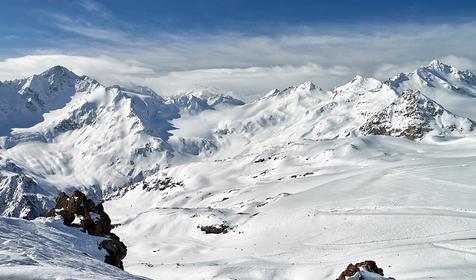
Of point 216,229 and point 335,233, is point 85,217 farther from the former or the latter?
point 216,229

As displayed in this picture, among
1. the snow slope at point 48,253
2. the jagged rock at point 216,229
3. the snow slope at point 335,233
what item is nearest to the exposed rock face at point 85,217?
the snow slope at point 48,253

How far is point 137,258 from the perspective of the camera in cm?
8119

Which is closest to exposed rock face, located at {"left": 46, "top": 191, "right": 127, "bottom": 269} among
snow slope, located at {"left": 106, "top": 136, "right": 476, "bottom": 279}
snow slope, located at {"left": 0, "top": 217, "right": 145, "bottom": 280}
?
snow slope, located at {"left": 0, "top": 217, "right": 145, "bottom": 280}

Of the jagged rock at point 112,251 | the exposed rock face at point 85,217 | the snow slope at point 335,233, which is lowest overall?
the snow slope at point 335,233

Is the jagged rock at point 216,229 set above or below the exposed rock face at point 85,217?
below

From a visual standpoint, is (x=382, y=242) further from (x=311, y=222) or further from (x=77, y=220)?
(x=77, y=220)

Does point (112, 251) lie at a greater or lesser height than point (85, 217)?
lesser

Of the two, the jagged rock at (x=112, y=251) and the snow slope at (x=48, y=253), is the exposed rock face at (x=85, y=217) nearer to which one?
the jagged rock at (x=112, y=251)

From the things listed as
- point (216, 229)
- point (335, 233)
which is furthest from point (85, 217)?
point (216, 229)

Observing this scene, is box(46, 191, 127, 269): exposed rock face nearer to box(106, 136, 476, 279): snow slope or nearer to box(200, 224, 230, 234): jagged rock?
box(106, 136, 476, 279): snow slope

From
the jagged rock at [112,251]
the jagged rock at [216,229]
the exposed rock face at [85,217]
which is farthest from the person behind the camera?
the jagged rock at [216,229]

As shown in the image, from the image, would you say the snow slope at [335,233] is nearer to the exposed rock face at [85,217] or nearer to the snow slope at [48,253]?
the exposed rock face at [85,217]

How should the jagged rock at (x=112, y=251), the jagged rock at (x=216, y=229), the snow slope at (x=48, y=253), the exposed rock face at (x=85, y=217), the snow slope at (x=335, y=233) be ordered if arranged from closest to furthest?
the snow slope at (x=48, y=253) → the jagged rock at (x=112, y=251) → the exposed rock face at (x=85, y=217) → the snow slope at (x=335, y=233) → the jagged rock at (x=216, y=229)

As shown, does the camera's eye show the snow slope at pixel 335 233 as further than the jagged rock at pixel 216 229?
No
